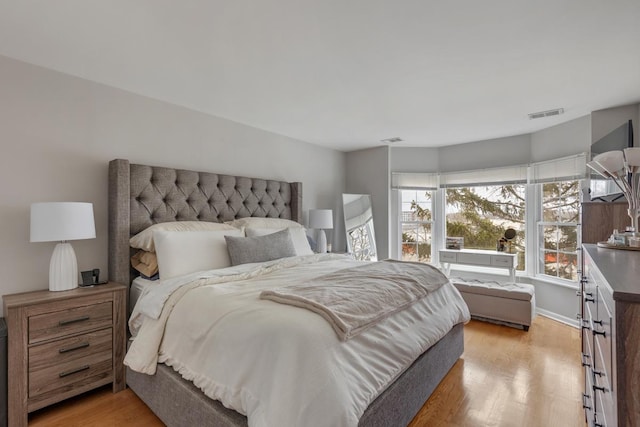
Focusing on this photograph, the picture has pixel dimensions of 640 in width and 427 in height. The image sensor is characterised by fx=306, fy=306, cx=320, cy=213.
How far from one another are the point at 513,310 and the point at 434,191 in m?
2.15

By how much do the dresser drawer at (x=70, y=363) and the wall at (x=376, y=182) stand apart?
360cm

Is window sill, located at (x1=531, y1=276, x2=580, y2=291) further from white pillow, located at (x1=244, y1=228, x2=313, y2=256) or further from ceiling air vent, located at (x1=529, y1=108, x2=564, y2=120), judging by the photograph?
white pillow, located at (x1=244, y1=228, x2=313, y2=256)

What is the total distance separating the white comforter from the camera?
45.5 inches

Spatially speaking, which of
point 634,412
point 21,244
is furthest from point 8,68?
point 634,412

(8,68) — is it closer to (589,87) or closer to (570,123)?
(589,87)

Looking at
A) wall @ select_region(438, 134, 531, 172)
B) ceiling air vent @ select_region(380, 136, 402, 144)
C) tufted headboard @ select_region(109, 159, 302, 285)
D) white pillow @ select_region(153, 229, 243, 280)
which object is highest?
ceiling air vent @ select_region(380, 136, 402, 144)

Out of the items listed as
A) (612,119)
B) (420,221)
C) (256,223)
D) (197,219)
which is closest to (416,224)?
(420,221)

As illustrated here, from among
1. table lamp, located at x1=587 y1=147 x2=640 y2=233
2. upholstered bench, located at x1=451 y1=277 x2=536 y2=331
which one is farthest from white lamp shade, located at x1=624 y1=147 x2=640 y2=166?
upholstered bench, located at x1=451 y1=277 x2=536 y2=331

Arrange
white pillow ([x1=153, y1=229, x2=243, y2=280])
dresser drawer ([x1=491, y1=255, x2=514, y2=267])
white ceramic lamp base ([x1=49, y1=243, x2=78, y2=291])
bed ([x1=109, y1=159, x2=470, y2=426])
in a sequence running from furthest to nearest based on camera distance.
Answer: dresser drawer ([x1=491, y1=255, x2=514, y2=267]) < white pillow ([x1=153, y1=229, x2=243, y2=280]) < white ceramic lamp base ([x1=49, y1=243, x2=78, y2=291]) < bed ([x1=109, y1=159, x2=470, y2=426])

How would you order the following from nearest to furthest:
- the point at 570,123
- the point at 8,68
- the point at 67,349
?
the point at 67,349
the point at 8,68
the point at 570,123

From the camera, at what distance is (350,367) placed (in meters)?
1.29

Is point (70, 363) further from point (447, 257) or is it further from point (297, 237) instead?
point (447, 257)

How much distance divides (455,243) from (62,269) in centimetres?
456

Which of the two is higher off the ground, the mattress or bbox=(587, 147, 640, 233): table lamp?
bbox=(587, 147, 640, 233): table lamp
